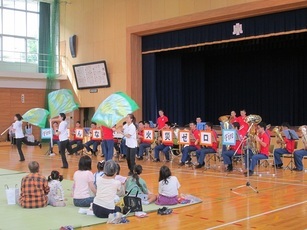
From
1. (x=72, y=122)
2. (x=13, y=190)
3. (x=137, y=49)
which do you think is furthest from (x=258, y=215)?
(x=72, y=122)

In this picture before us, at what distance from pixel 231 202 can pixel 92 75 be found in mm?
15116

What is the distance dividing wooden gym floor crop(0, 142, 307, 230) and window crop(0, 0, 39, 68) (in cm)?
1317

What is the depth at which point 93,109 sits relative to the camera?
76.4ft

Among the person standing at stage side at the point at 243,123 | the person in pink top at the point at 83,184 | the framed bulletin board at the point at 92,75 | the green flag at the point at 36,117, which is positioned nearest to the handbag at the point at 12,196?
the person in pink top at the point at 83,184

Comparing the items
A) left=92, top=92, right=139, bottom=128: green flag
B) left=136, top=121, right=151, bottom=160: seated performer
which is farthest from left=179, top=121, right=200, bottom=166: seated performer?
left=92, top=92, right=139, bottom=128: green flag

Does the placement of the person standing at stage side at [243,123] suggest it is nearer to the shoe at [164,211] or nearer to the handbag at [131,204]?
the shoe at [164,211]

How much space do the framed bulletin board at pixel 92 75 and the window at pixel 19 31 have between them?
3.49 metres

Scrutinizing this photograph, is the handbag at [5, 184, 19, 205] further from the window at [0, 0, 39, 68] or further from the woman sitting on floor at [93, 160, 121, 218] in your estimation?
the window at [0, 0, 39, 68]

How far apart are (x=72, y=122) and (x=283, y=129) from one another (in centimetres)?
1380

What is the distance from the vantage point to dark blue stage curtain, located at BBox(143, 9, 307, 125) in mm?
21141

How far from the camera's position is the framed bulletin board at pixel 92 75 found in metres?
21.6

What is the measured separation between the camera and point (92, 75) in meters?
22.2

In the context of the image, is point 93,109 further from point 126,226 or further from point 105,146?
point 126,226

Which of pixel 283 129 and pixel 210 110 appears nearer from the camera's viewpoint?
pixel 283 129
